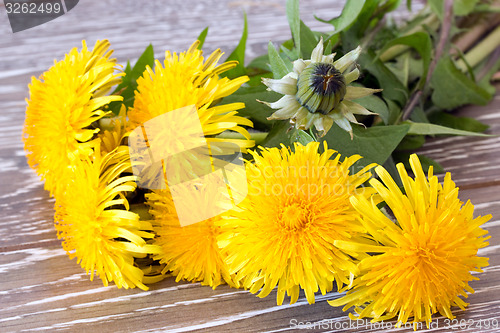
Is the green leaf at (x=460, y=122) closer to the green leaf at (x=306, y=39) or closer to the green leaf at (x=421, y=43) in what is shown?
the green leaf at (x=421, y=43)

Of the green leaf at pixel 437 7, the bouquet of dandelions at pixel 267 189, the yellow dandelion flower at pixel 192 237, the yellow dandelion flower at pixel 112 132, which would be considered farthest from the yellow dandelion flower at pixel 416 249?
the green leaf at pixel 437 7

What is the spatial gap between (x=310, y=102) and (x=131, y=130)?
0.16 m

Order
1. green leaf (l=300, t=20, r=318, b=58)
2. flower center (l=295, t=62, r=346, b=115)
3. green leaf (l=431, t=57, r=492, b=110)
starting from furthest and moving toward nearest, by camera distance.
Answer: green leaf (l=431, t=57, r=492, b=110), green leaf (l=300, t=20, r=318, b=58), flower center (l=295, t=62, r=346, b=115)

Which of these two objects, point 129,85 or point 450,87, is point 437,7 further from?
point 129,85

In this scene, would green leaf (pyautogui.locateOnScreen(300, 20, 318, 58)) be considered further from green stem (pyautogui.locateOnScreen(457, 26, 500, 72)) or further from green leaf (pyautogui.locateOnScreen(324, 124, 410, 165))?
green stem (pyautogui.locateOnScreen(457, 26, 500, 72))

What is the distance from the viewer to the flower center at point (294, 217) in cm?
36

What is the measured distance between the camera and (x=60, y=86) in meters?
0.43

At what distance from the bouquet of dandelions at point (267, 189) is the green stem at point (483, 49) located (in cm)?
22

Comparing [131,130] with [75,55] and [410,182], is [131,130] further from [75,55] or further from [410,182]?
[410,182]

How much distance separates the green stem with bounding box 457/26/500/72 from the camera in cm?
65

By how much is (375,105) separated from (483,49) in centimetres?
30

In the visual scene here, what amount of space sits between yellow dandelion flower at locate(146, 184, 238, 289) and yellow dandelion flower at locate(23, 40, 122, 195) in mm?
81

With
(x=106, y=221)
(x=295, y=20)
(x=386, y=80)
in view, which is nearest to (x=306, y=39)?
(x=295, y=20)

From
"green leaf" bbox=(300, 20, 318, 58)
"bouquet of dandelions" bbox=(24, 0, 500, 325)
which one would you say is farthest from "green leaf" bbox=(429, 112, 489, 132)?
"green leaf" bbox=(300, 20, 318, 58)
